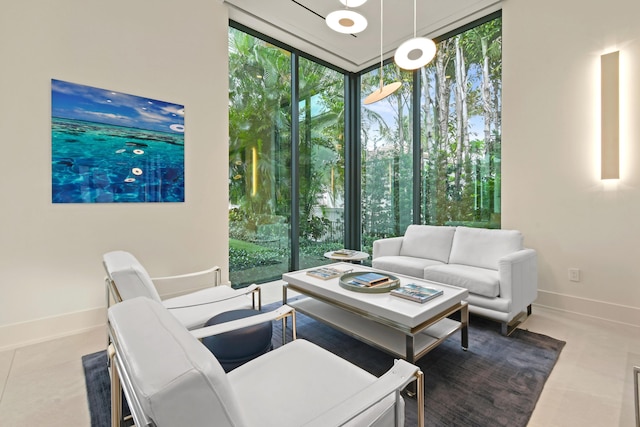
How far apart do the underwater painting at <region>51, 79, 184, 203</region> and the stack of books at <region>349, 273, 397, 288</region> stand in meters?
2.05

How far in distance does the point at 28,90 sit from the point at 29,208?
36.8 inches

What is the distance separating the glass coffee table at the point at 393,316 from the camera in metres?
1.74

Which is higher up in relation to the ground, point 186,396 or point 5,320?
point 186,396

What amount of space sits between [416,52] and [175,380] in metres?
2.70

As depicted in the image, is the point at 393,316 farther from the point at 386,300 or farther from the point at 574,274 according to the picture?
the point at 574,274

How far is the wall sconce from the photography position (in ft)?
8.49

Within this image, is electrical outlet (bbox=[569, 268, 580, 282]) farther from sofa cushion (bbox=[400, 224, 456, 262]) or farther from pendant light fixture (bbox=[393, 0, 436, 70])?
pendant light fixture (bbox=[393, 0, 436, 70])

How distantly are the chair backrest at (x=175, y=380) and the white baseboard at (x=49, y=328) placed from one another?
2468 millimetres

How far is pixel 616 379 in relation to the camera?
1.78 meters

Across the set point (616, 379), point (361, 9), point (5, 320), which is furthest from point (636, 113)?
point (5, 320)

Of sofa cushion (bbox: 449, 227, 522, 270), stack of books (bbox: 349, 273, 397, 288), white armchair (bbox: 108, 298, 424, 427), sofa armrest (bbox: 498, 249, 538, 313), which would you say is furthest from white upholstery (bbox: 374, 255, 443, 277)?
white armchair (bbox: 108, 298, 424, 427)

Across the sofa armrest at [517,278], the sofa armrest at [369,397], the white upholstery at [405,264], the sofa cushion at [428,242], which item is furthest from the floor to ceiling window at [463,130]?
the sofa armrest at [369,397]

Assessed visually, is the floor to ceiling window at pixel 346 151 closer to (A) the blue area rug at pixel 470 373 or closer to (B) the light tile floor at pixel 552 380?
(B) the light tile floor at pixel 552 380

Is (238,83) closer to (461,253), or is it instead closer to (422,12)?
(422,12)
